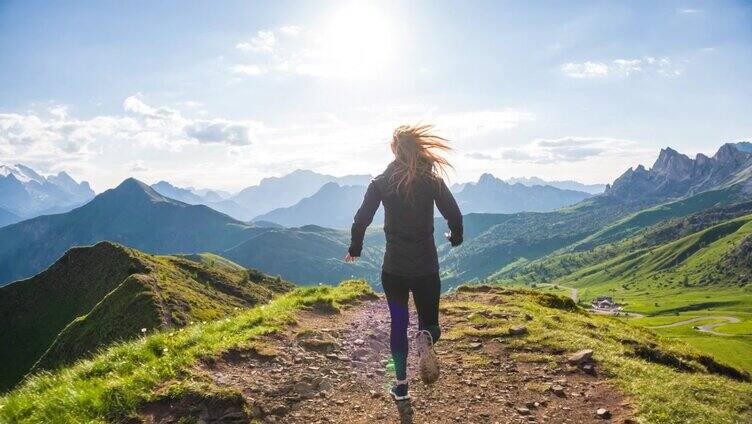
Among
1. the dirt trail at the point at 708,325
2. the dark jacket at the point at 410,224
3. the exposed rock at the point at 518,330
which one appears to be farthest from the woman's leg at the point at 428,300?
the dirt trail at the point at 708,325

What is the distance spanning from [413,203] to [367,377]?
5039mm

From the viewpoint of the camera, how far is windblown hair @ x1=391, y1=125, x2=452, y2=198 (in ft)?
28.3

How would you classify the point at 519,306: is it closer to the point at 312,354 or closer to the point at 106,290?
the point at 312,354

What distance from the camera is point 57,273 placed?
11744 cm

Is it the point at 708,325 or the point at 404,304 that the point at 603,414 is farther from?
the point at 708,325

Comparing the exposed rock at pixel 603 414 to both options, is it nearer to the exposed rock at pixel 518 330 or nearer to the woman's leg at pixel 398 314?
the woman's leg at pixel 398 314

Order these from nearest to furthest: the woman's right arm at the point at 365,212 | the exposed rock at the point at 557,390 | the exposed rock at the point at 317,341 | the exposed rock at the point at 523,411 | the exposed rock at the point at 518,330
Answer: the woman's right arm at the point at 365,212
the exposed rock at the point at 523,411
the exposed rock at the point at 557,390
the exposed rock at the point at 317,341
the exposed rock at the point at 518,330

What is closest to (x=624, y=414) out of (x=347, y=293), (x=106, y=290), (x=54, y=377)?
(x=54, y=377)

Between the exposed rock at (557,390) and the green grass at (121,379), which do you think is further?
the exposed rock at (557,390)

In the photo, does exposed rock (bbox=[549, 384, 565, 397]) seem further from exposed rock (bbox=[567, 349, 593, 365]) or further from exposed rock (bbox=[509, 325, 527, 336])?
exposed rock (bbox=[509, 325, 527, 336])

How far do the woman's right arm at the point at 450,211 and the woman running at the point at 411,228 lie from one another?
2cm

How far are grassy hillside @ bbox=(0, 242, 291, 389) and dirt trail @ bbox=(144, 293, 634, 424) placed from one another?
53177 millimetres

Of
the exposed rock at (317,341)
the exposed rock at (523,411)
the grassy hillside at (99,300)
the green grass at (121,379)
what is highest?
the green grass at (121,379)

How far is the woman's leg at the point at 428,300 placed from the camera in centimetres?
871
